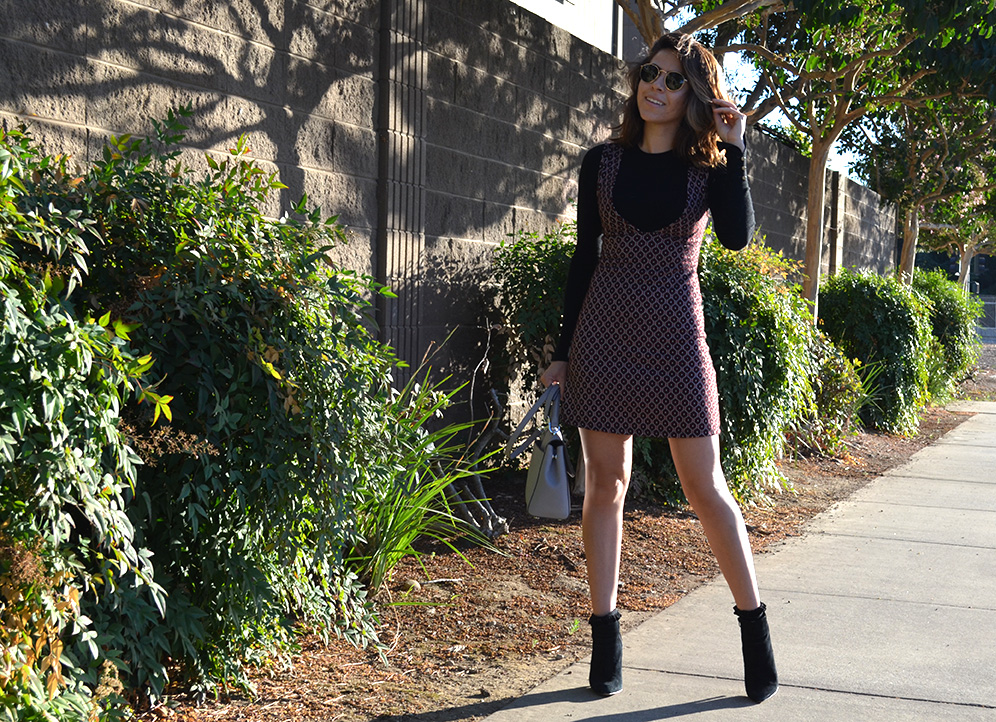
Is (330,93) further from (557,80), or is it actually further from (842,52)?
(842,52)

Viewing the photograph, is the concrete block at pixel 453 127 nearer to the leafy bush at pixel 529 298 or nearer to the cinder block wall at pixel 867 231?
the leafy bush at pixel 529 298

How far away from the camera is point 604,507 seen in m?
3.45

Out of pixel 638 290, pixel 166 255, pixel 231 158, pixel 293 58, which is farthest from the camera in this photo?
pixel 293 58

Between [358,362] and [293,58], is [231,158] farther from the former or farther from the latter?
[358,362]

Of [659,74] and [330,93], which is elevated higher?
[330,93]

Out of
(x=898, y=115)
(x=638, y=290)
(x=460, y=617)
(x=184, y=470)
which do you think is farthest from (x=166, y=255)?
(x=898, y=115)

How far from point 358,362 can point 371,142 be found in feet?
7.74

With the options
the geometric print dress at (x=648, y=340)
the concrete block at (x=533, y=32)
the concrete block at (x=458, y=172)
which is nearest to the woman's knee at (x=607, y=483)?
the geometric print dress at (x=648, y=340)

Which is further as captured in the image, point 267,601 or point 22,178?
point 267,601

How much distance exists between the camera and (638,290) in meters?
3.41

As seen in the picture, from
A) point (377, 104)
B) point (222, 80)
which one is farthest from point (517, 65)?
point (222, 80)

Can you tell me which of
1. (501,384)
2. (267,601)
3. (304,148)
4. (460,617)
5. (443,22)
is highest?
(443,22)

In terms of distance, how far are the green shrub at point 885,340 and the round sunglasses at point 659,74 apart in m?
7.42

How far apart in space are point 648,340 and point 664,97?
2.47 feet
